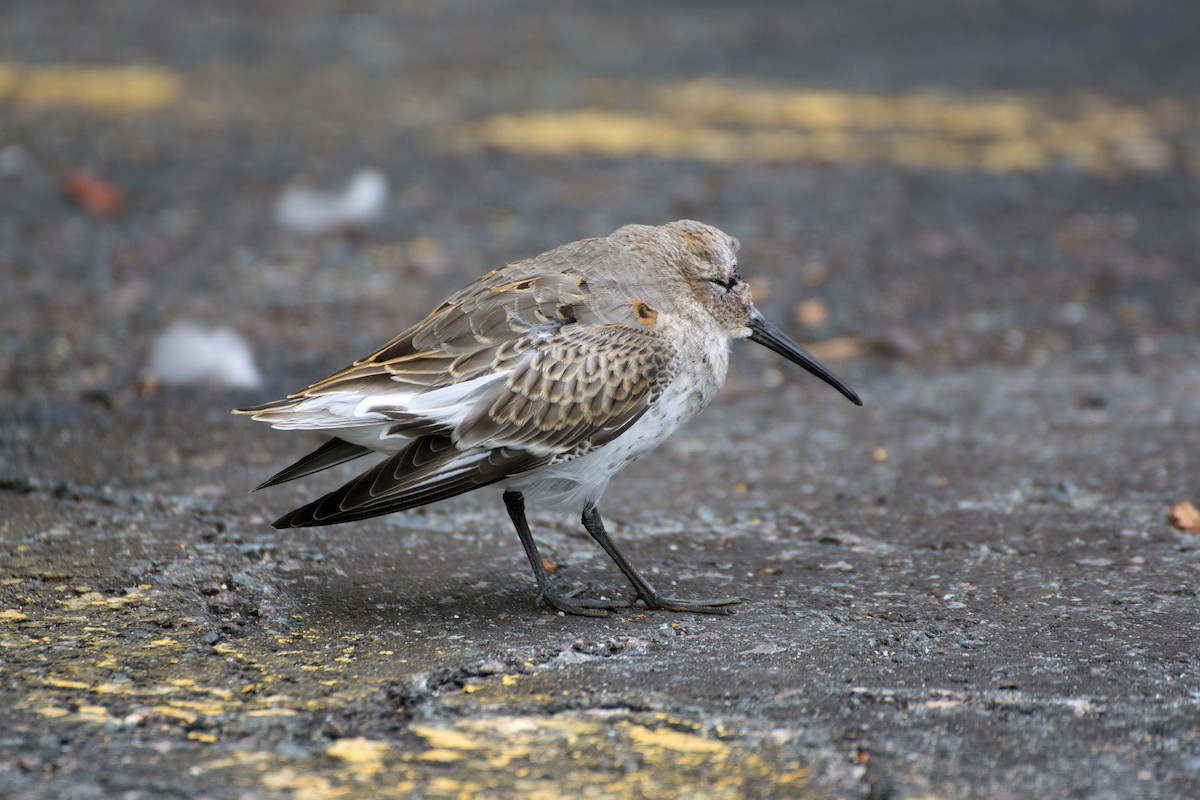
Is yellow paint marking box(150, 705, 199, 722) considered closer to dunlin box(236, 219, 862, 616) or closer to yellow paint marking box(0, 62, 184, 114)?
dunlin box(236, 219, 862, 616)

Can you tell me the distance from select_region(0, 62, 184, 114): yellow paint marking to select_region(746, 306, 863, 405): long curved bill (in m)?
6.47

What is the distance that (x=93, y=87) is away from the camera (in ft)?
32.7

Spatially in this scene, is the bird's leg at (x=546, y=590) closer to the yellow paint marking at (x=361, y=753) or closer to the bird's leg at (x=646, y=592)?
the bird's leg at (x=646, y=592)

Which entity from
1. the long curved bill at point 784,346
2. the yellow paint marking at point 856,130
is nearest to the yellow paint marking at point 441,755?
the long curved bill at point 784,346

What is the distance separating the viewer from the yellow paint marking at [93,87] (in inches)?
379

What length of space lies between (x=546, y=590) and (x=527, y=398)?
2.04 feet

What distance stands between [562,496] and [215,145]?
5817 millimetres

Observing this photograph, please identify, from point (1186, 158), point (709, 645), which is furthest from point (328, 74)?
point (709, 645)

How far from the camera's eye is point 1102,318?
22.6 feet

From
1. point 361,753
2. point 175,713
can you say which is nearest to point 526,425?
point 361,753

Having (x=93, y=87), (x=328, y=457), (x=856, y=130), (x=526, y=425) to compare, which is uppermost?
(x=93, y=87)

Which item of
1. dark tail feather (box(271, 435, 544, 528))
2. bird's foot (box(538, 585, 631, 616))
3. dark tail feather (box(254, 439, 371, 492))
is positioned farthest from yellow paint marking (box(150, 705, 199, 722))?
bird's foot (box(538, 585, 631, 616))

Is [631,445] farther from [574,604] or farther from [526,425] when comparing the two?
[574,604]

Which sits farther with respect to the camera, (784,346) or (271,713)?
(784,346)
